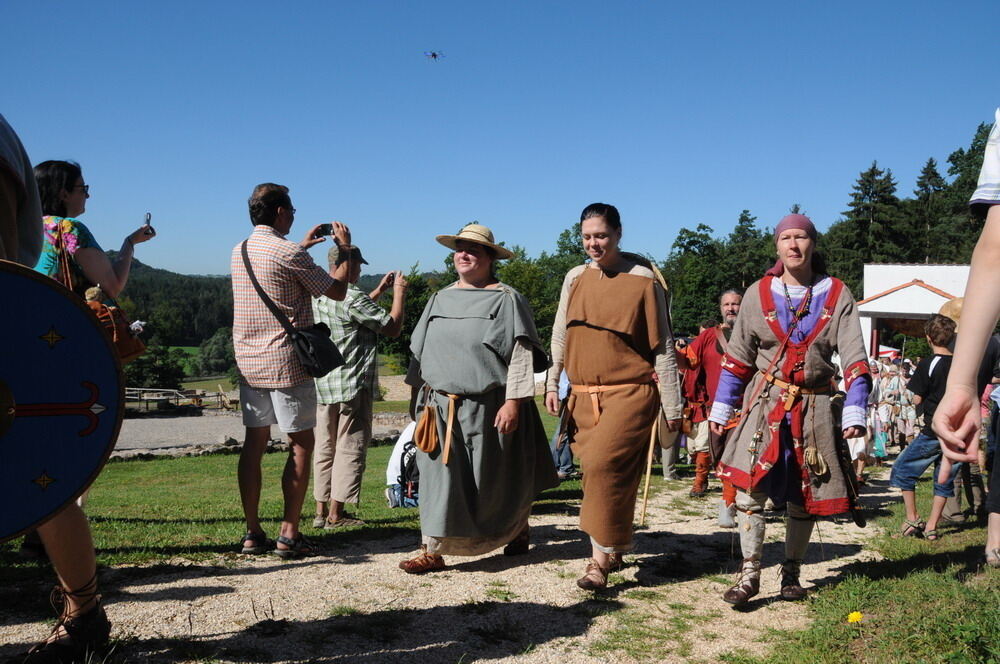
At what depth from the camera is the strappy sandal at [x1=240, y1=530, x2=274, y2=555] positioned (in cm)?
470

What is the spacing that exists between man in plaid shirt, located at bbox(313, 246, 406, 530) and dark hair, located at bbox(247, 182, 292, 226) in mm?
1240

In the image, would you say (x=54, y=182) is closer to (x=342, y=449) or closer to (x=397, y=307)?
(x=397, y=307)

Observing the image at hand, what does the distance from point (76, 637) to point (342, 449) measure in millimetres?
3294

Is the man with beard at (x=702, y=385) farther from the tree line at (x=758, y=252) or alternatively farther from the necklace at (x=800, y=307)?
the tree line at (x=758, y=252)

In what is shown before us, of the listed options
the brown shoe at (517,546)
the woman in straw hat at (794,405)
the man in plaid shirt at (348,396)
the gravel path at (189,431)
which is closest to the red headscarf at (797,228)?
the woman in straw hat at (794,405)

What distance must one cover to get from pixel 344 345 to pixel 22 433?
378cm

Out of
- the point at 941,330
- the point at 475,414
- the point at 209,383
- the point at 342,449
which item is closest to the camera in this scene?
the point at 475,414

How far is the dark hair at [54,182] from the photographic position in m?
4.09

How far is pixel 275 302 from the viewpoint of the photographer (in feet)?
14.8

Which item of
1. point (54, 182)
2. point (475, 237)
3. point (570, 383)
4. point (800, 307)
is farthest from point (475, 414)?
point (54, 182)

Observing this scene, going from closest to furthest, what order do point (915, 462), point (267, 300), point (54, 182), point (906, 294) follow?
point (54, 182), point (267, 300), point (915, 462), point (906, 294)

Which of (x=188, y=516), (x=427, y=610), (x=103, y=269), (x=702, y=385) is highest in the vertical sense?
(x=103, y=269)

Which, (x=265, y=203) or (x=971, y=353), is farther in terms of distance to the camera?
(x=265, y=203)

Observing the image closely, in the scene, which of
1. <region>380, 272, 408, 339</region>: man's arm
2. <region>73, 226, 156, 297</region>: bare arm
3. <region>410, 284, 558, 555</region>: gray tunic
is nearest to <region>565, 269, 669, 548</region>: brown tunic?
<region>410, 284, 558, 555</region>: gray tunic
